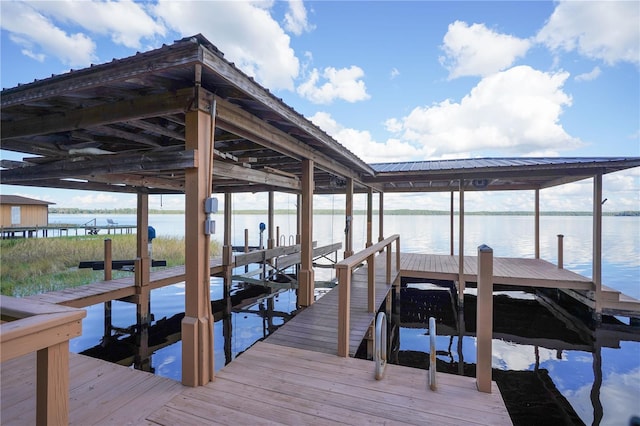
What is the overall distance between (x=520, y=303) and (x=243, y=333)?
8.76m

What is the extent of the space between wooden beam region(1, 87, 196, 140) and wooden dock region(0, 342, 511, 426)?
2.79 metres

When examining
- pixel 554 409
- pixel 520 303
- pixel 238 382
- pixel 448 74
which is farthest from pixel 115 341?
pixel 448 74

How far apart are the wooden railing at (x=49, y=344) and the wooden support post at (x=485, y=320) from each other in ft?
10.5

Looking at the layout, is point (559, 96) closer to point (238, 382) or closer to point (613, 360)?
point (613, 360)

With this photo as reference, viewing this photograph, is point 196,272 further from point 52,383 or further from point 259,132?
point 259,132

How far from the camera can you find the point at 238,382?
9.61ft

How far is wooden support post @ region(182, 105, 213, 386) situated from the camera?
9.34 ft

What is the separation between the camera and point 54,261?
12.3 m

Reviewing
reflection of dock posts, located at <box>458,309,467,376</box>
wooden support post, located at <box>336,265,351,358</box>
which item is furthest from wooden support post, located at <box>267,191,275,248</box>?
wooden support post, located at <box>336,265,351,358</box>

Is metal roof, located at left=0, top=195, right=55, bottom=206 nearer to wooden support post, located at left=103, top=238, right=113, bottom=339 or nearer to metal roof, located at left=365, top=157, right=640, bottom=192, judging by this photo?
wooden support post, located at left=103, top=238, right=113, bottom=339

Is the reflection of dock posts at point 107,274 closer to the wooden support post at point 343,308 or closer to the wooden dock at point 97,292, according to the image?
the wooden dock at point 97,292

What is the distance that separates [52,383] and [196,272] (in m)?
1.34

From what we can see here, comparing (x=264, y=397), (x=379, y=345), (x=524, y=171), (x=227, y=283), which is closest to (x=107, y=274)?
(x=227, y=283)

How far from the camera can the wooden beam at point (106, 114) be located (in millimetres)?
2904
